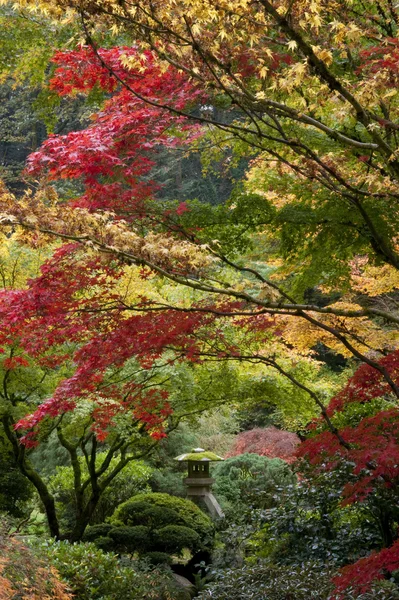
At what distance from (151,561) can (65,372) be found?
2524 millimetres

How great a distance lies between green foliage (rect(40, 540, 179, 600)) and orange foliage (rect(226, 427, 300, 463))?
6999 millimetres

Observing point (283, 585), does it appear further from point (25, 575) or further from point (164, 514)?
point (164, 514)

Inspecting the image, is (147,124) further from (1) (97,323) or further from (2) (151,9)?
(2) (151,9)

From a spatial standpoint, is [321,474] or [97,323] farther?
[321,474]

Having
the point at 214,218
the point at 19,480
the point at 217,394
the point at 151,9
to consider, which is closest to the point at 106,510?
the point at 19,480

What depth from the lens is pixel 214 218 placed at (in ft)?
19.6

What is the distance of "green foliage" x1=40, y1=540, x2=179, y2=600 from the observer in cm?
568

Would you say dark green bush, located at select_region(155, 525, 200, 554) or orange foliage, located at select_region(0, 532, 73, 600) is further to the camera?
dark green bush, located at select_region(155, 525, 200, 554)

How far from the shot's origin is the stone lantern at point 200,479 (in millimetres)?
10117

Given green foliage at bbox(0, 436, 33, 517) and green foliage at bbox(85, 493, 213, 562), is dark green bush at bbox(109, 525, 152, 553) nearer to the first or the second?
green foliage at bbox(85, 493, 213, 562)

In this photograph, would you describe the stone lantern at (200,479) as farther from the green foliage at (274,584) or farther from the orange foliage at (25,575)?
the orange foliage at (25,575)

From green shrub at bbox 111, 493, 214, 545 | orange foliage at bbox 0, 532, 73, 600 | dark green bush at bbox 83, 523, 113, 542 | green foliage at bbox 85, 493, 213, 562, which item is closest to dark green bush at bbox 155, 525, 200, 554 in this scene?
green foliage at bbox 85, 493, 213, 562

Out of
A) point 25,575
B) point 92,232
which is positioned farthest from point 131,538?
point 92,232

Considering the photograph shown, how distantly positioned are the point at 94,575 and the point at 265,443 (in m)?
8.27
